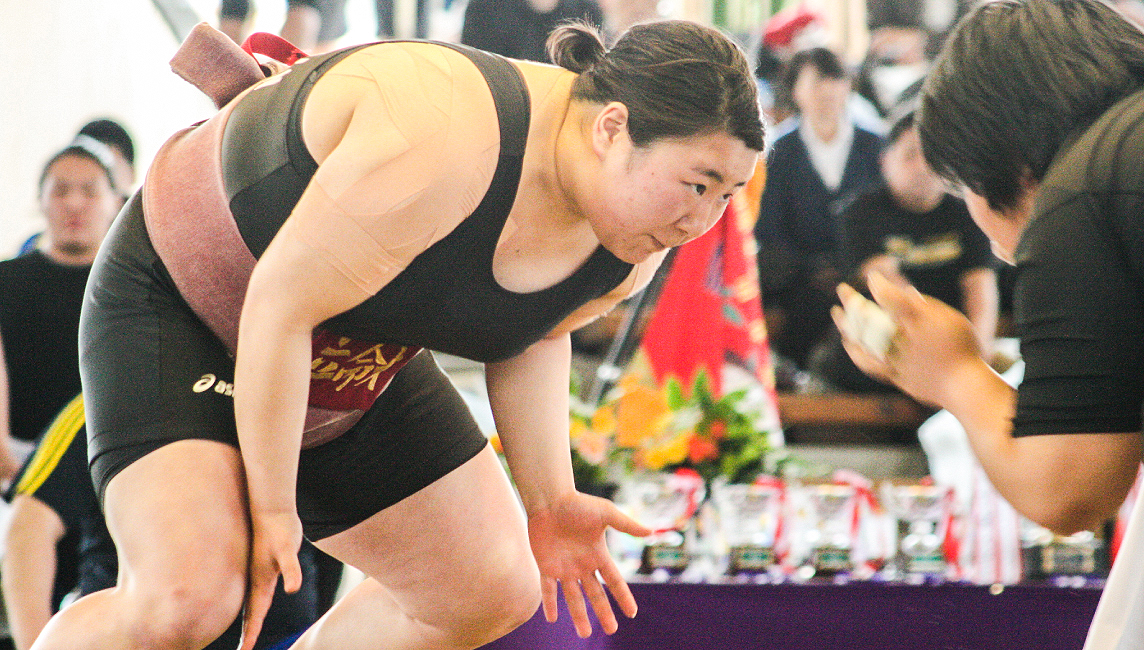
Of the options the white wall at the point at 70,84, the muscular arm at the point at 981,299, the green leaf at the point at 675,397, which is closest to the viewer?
the green leaf at the point at 675,397

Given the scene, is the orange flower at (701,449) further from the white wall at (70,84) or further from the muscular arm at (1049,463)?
the white wall at (70,84)

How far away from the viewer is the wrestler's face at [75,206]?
261cm

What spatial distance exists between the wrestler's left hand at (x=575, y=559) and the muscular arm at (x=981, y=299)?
6.05 ft

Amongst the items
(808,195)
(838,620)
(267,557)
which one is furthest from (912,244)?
(267,557)

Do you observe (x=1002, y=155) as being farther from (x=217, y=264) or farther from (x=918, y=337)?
(x=217, y=264)

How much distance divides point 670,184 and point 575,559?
0.57m

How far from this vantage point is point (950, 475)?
2.74 metres

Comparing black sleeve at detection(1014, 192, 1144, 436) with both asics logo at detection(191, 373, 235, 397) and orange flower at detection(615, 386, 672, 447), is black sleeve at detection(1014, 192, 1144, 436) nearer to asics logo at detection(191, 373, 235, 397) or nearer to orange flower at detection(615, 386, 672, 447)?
asics logo at detection(191, 373, 235, 397)

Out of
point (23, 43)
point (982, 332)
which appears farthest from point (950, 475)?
point (23, 43)

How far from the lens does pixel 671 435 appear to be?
2.22 meters

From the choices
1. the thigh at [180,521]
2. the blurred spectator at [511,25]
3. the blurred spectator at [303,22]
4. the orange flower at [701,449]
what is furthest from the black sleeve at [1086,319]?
the blurred spectator at [303,22]

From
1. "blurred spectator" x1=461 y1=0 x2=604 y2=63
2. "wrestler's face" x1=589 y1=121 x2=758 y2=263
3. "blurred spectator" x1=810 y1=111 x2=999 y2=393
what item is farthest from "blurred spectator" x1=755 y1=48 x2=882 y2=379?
"wrestler's face" x1=589 y1=121 x2=758 y2=263

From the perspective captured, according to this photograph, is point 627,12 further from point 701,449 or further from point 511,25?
point 701,449

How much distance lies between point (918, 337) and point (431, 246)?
496 millimetres
